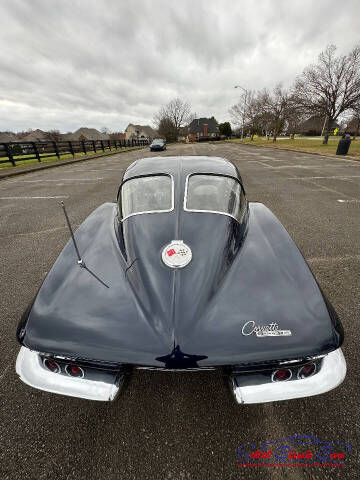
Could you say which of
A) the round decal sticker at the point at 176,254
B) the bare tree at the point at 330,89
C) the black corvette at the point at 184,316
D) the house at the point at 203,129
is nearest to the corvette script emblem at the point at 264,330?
the black corvette at the point at 184,316

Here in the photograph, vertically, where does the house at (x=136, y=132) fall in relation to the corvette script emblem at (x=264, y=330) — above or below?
below

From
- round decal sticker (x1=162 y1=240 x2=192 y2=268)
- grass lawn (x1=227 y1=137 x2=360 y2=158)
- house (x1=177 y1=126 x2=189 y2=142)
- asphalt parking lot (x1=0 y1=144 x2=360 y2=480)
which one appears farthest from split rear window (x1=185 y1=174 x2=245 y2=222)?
house (x1=177 y1=126 x2=189 y2=142)

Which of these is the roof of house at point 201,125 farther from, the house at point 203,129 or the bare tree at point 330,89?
the bare tree at point 330,89

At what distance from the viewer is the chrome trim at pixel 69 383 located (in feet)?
4.18

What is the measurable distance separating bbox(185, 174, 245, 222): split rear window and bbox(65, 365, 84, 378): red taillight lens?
1.49 meters

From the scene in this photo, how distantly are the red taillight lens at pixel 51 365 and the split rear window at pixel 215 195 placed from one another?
5.08 ft

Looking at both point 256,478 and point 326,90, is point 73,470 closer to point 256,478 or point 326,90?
point 256,478

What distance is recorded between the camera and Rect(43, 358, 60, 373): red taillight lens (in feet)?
4.54

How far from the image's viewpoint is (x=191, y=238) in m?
1.82

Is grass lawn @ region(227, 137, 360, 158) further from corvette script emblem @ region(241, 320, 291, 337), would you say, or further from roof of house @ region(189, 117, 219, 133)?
roof of house @ region(189, 117, 219, 133)

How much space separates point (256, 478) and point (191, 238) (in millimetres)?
1537

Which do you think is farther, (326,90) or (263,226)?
(326,90)

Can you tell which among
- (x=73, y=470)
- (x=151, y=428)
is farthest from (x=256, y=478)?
(x=73, y=470)

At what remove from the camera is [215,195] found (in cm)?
229
